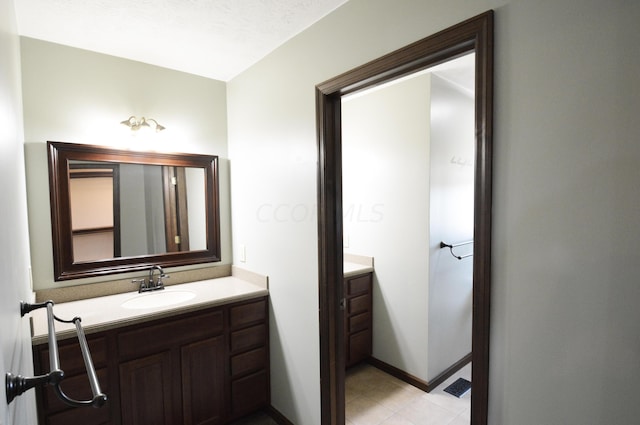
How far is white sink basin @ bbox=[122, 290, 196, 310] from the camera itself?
2.09 metres

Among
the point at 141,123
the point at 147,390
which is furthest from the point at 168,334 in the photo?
the point at 141,123

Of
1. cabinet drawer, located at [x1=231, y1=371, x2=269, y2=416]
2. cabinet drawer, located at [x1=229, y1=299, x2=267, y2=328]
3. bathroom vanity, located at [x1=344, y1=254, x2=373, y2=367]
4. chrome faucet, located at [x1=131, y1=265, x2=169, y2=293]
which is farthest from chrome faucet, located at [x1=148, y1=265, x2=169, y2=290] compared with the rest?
bathroom vanity, located at [x1=344, y1=254, x2=373, y2=367]

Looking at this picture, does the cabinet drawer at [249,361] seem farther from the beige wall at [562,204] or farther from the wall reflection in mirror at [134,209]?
the beige wall at [562,204]

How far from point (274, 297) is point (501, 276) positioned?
151cm

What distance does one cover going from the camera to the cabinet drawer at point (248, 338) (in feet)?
6.82

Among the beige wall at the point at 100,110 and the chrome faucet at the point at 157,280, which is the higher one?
the beige wall at the point at 100,110

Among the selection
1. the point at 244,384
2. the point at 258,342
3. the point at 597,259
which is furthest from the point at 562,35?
the point at 244,384

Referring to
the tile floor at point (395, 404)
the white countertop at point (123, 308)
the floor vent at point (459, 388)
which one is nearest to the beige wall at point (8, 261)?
the white countertop at point (123, 308)

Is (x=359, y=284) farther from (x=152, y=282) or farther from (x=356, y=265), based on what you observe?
(x=152, y=282)

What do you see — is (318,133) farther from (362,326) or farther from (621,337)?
(362,326)

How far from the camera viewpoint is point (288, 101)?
6.35 ft

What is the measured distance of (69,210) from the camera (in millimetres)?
1969

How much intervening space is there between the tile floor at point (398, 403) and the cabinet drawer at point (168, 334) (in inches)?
46.2

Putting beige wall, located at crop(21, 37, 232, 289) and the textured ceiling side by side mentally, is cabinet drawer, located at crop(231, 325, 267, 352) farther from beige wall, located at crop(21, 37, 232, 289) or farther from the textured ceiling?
the textured ceiling
